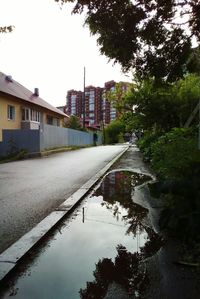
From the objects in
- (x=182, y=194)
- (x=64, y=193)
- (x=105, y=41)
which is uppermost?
(x=105, y=41)

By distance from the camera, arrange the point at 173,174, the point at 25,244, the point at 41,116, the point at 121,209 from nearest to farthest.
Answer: the point at 25,244 → the point at 173,174 → the point at 121,209 → the point at 41,116

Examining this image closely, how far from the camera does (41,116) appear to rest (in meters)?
42.9

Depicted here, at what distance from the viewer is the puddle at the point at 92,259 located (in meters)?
4.15

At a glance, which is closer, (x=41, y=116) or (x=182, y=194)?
(x=182, y=194)

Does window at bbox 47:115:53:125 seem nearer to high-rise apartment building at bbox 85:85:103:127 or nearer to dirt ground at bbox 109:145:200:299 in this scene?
dirt ground at bbox 109:145:200:299

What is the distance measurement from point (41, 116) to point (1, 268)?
127 feet

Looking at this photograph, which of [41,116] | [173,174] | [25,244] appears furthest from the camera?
[41,116]

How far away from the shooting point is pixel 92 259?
5.12 metres

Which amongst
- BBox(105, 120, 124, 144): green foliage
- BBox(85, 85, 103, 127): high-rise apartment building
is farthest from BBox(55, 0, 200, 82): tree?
BBox(85, 85, 103, 127): high-rise apartment building

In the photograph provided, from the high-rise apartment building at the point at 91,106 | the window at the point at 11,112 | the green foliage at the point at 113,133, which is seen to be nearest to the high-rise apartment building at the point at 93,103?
the high-rise apartment building at the point at 91,106

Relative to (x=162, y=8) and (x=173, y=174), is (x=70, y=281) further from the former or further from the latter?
(x=162, y=8)

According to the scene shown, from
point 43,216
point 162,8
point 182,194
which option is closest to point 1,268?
point 182,194

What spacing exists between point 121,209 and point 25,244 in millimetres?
3204

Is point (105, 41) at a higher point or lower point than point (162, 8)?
lower
